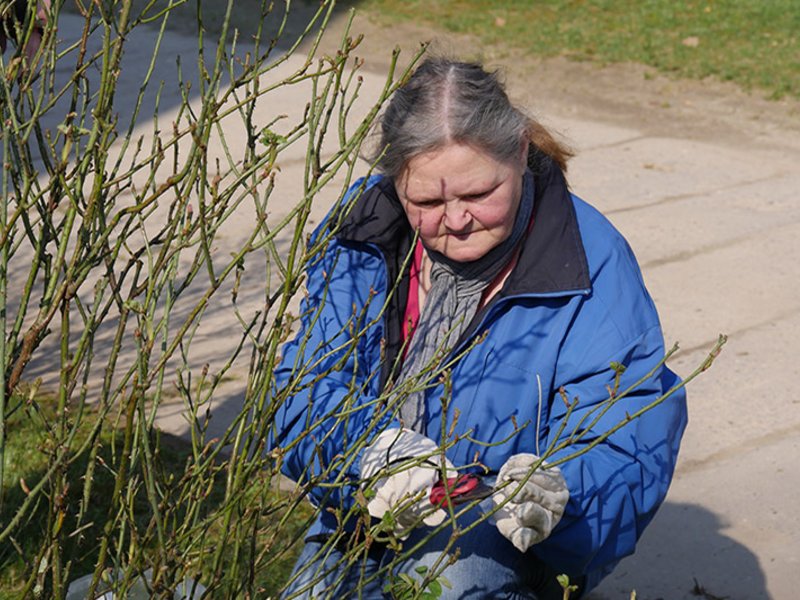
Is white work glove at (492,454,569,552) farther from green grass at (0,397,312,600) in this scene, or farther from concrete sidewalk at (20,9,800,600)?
concrete sidewalk at (20,9,800,600)

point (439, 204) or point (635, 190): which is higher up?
point (439, 204)

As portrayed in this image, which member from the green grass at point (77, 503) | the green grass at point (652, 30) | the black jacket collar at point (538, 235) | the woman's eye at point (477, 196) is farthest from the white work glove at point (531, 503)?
the green grass at point (652, 30)

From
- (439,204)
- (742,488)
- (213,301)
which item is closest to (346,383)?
(439,204)

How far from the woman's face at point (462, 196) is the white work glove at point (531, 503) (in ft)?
1.78

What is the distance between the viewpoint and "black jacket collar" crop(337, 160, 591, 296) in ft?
8.86

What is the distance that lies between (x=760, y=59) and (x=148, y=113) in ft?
13.6

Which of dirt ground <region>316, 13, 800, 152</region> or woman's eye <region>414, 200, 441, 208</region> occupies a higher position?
woman's eye <region>414, 200, 441, 208</region>

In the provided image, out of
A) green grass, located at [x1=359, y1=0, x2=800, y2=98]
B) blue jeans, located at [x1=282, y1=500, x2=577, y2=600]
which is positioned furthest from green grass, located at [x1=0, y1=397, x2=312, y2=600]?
green grass, located at [x1=359, y1=0, x2=800, y2=98]

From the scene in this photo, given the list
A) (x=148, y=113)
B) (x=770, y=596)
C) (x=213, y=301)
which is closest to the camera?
(x=770, y=596)

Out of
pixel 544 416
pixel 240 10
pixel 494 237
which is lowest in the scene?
pixel 240 10

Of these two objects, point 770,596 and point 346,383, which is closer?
point 346,383

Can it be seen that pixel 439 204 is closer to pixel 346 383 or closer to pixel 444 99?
pixel 444 99

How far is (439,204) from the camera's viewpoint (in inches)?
105

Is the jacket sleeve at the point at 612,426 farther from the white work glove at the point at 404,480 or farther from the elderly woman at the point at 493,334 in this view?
the white work glove at the point at 404,480
